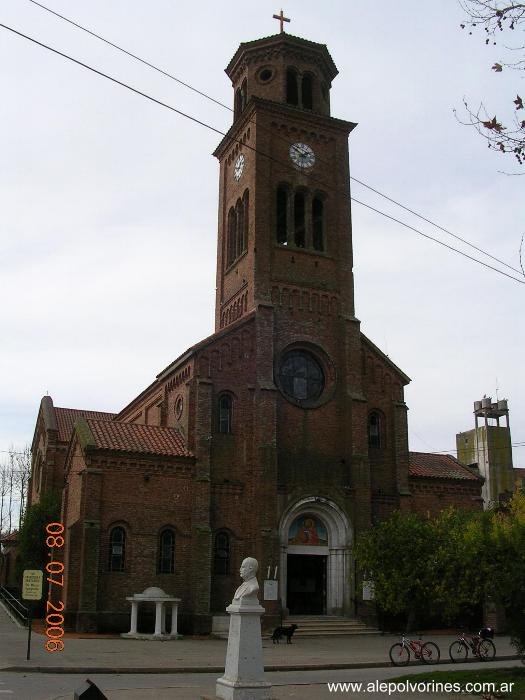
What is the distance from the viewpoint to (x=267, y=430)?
3181 centimetres

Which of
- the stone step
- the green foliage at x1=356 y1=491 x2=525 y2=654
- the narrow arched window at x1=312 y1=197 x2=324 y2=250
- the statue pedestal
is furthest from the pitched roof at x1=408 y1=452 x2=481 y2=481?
the statue pedestal

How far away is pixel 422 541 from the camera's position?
28.3 m

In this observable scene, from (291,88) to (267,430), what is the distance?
17.7 meters

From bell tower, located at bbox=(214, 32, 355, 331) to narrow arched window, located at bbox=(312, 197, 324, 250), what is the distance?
5 centimetres

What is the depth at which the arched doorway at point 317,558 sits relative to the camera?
105 ft

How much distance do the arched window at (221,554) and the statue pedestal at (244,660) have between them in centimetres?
1682

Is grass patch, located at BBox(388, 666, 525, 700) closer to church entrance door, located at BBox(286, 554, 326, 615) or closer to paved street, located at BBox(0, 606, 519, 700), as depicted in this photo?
paved street, located at BBox(0, 606, 519, 700)

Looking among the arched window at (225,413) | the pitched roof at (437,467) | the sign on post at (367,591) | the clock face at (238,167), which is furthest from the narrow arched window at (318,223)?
the sign on post at (367,591)

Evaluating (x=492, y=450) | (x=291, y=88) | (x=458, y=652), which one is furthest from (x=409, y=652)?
(x=492, y=450)

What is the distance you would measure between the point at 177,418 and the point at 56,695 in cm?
1930

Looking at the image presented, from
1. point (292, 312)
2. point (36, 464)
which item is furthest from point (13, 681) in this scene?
point (36, 464)

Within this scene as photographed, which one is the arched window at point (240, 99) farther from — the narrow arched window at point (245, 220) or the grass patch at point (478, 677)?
the grass patch at point (478, 677)

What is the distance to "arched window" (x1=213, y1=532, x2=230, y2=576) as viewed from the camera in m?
30.5

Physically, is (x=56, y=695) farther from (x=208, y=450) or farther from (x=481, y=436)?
(x=481, y=436)
